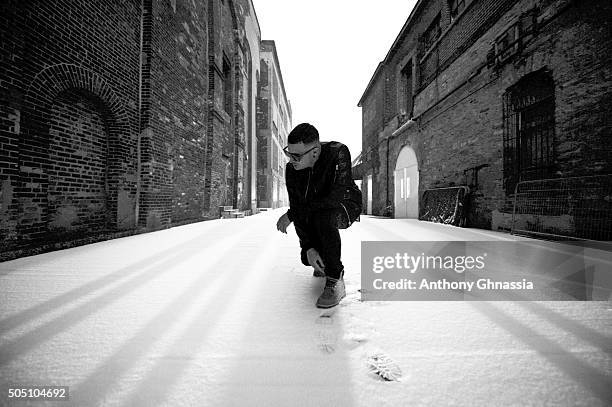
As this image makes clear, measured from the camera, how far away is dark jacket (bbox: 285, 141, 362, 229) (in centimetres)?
175

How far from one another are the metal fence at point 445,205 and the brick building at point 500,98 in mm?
194

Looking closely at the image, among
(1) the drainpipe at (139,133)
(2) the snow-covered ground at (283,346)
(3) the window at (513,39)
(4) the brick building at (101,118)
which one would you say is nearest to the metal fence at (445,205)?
(3) the window at (513,39)

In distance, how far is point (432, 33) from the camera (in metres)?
9.37

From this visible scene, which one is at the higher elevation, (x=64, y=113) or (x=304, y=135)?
(x=64, y=113)

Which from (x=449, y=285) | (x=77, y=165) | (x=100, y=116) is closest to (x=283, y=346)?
(x=449, y=285)

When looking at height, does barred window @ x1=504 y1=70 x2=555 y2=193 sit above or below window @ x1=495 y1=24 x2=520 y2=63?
below

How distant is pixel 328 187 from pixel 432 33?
35.4 feet

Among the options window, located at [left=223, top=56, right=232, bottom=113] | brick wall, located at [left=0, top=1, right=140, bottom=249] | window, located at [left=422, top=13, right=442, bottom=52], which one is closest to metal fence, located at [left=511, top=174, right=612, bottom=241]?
window, located at [left=422, top=13, right=442, bottom=52]

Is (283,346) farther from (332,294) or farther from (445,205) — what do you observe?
(445,205)

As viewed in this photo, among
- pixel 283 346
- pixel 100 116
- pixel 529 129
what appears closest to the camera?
pixel 283 346

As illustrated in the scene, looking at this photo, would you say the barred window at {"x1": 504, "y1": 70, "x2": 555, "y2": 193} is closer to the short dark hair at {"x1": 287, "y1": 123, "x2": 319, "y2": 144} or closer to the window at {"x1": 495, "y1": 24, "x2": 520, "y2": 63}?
the window at {"x1": 495, "y1": 24, "x2": 520, "y2": 63}

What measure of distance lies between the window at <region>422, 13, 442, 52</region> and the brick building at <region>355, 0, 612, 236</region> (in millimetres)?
38

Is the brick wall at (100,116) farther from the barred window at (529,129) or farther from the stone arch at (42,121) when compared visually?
the barred window at (529,129)

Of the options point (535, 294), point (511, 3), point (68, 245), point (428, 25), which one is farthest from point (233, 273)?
point (428, 25)
